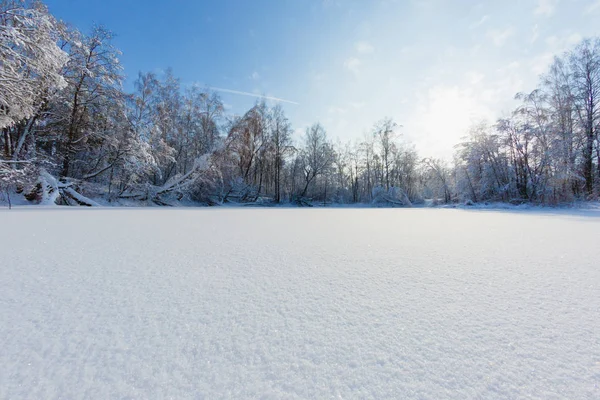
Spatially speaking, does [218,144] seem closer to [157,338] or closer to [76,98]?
[76,98]

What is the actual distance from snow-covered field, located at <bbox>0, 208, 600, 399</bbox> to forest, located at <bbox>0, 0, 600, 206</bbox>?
8063 millimetres

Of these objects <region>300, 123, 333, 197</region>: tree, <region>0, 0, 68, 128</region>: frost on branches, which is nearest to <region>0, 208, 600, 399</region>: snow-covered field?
<region>0, 0, 68, 128</region>: frost on branches

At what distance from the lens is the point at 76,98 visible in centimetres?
1070

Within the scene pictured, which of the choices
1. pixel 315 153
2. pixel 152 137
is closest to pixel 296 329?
pixel 152 137

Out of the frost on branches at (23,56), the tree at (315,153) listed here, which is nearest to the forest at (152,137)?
the frost on branches at (23,56)

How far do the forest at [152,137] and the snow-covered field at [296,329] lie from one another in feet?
26.5

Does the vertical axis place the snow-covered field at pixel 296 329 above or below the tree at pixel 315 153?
below

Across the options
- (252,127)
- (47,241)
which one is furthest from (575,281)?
(252,127)

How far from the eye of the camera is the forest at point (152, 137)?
639 centimetres

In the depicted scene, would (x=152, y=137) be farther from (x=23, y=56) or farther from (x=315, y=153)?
(x=315, y=153)

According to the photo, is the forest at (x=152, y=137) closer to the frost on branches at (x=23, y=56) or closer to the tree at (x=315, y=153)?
the frost on branches at (x=23, y=56)

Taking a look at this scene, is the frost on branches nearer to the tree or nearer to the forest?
the forest

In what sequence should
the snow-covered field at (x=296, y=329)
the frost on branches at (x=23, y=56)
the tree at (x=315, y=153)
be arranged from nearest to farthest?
the snow-covered field at (x=296, y=329)
the frost on branches at (x=23, y=56)
the tree at (x=315, y=153)

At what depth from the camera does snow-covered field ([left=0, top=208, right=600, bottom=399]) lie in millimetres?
565
